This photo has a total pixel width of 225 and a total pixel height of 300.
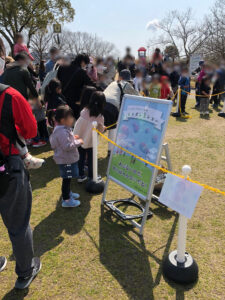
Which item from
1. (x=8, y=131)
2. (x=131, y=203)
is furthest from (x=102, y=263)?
(x=8, y=131)

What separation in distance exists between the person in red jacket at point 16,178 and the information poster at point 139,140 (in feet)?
4.55

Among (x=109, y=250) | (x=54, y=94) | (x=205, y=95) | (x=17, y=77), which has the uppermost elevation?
(x=17, y=77)

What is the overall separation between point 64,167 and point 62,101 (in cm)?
220

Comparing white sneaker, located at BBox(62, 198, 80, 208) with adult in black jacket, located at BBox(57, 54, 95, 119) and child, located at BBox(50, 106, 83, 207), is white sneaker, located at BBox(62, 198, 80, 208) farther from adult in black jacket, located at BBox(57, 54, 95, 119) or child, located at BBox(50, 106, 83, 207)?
adult in black jacket, located at BBox(57, 54, 95, 119)

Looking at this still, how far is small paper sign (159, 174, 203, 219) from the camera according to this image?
199 cm

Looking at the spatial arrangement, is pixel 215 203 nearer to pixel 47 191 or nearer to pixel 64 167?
pixel 64 167

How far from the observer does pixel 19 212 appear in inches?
81.9

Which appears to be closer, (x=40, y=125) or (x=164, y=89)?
(x=40, y=125)

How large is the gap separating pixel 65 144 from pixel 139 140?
97cm

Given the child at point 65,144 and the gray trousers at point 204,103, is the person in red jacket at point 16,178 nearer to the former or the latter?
the child at point 65,144

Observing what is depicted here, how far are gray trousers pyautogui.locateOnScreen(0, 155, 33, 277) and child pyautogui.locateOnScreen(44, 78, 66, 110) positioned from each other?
10.5 feet

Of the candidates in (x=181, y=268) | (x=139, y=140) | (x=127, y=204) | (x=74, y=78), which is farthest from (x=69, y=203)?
(x=74, y=78)

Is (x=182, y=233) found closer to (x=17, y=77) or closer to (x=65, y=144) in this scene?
(x=65, y=144)

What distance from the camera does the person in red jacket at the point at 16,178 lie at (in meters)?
1.87
